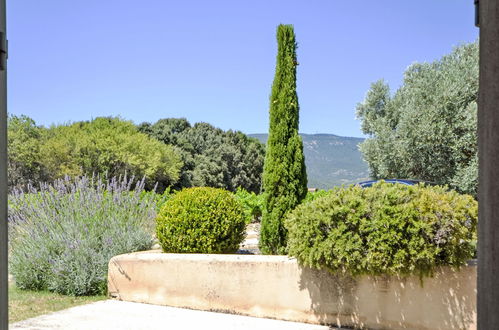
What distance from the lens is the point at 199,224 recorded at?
654 cm

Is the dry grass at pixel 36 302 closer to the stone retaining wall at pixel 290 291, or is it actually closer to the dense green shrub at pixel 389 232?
the stone retaining wall at pixel 290 291

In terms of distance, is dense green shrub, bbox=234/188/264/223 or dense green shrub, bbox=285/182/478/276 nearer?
dense green shrub, bbox=285/182/478/276

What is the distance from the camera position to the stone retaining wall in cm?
463

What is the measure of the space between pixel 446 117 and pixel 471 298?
13928 mm

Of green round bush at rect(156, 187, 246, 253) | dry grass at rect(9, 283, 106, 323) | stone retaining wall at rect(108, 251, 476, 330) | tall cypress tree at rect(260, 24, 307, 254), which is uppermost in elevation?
tall cypress tree at rect(260, 24, 307, 254)

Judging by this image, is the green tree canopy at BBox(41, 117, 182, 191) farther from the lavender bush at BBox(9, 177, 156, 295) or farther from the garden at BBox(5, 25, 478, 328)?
the garden at BBox(5, 25, 478, 328)

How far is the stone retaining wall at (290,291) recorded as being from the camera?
182 inches

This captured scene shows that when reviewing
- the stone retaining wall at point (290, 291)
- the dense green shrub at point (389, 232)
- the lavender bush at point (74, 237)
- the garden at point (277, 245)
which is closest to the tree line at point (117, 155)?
the lavender bush at point (74, 237)

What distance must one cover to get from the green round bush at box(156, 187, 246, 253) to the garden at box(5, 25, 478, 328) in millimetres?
17

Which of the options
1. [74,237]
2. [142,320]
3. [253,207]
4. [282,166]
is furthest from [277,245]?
[253,207]

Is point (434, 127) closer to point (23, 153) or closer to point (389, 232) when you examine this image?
point (389, 232)

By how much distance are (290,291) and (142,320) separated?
1.68 metres

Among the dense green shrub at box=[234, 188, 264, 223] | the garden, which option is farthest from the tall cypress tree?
the dense green shrub at box=[234, 188, 264, 223]

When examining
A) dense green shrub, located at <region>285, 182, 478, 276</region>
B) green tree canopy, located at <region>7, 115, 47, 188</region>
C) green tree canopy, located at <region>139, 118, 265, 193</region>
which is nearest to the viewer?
dense green shrub, located at <region>285, 182, 478, 276</region>
